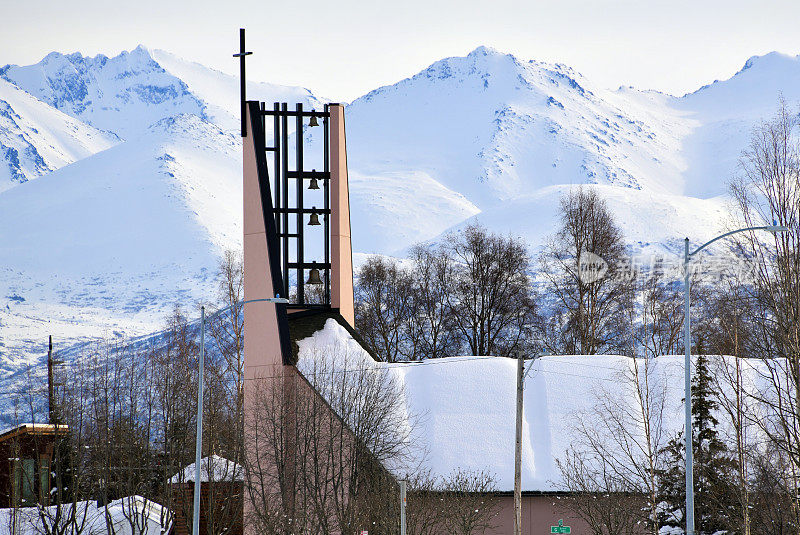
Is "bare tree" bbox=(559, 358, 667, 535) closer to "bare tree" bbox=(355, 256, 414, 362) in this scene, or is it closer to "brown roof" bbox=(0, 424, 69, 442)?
"brown roof" bbox=(0, 424, 69, 442)

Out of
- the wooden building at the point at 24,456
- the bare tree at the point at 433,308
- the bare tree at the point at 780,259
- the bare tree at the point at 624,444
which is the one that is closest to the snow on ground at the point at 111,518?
the wooden building at the point at 24,456

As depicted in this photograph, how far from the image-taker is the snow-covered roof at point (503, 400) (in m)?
42.3

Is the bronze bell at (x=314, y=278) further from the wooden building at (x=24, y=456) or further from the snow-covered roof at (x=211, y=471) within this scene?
the wooden building at (x=24, y=456)

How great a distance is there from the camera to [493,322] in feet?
270

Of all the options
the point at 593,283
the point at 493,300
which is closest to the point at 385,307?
the point at 493,300

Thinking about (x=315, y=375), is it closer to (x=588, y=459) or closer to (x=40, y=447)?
(x=588, y=459)

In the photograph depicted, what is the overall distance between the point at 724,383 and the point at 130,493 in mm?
24029

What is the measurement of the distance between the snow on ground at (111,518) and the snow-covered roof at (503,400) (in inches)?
339

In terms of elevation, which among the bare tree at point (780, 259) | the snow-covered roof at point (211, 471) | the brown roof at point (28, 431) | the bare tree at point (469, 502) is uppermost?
the bare tree at point (780, 259)

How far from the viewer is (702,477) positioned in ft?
113

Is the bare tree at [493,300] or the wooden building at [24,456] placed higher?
the bare tree at [493,300]

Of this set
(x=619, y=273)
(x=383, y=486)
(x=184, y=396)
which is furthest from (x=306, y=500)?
(x=619, y=273)

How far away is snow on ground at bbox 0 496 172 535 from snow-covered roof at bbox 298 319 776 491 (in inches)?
339

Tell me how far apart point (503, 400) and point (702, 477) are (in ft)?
43.2
